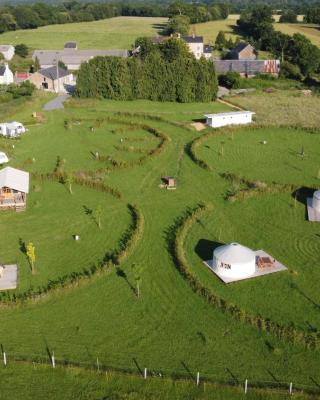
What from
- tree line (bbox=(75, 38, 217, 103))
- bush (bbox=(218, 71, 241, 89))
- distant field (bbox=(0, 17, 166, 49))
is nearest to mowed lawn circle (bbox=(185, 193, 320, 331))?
tree line (bbox=(75, 38, 217, 103))

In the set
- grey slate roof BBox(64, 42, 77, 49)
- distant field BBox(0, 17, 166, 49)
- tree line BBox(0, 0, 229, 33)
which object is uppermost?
tree line BBox(0, 0, 229, 33)

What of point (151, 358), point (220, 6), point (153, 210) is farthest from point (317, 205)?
point (220, 6)

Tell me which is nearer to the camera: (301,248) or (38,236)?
(301,248)

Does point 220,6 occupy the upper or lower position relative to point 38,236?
upper

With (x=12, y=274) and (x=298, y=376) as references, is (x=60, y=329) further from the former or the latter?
(x=298, y=376)

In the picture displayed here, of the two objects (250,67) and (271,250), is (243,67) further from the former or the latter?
(271,250)

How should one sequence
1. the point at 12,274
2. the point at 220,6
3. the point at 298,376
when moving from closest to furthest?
1. the point at 298,376
2. the point at 12,274
3. the point at 220,6

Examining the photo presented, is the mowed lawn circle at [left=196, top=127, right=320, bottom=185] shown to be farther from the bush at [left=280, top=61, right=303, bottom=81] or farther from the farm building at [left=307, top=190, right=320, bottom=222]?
the bush at [left=280, top=61, right=303, bottom=81]
